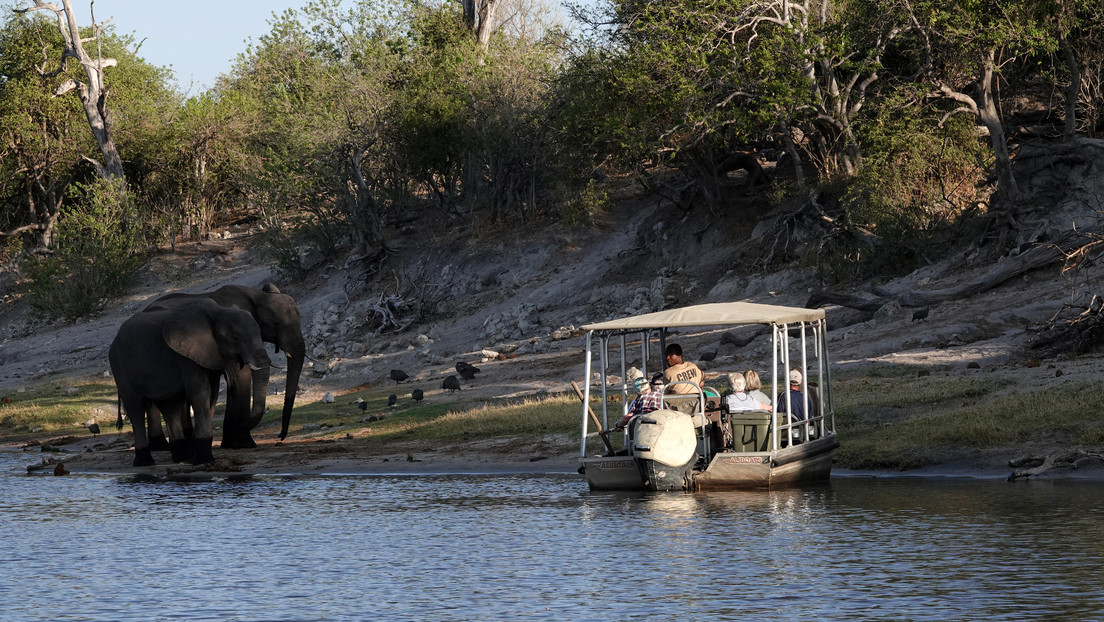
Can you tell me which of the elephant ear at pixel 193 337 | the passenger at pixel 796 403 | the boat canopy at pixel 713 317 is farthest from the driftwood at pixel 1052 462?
the elephant ear at pixel 193 337

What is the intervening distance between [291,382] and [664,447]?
12252 millimetres

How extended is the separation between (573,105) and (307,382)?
1261 centimetres

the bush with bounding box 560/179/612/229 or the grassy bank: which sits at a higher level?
the bush with bounding box 560/179/612/229

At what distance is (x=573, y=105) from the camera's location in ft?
146

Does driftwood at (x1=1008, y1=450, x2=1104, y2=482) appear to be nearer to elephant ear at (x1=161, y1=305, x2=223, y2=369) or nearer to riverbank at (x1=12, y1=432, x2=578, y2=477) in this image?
riverbank at (x1=12, y1=432, x2=578, y2=477)

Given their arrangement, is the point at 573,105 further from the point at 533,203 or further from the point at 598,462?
the point at 598,462

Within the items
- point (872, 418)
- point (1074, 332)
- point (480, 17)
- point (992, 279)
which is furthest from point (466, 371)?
point (480, 17)

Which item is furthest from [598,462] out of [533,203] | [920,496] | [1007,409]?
[533,203]

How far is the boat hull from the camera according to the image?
710 inches

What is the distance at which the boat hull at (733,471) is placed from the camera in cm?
1803

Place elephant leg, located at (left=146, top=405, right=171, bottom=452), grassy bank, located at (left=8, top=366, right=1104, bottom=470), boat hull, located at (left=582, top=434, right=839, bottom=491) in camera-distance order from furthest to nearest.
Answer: elephant leg, located at (left=146, top=405, right=171, bottom=452) < grassy bank, located at (left=8, top=366, right=1104, bottom=470) < boat hull, located at (left=582, top=434, right=839, bottom=491)

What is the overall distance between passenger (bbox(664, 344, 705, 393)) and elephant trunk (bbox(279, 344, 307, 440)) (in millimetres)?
10817

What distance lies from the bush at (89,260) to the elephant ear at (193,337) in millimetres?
34374

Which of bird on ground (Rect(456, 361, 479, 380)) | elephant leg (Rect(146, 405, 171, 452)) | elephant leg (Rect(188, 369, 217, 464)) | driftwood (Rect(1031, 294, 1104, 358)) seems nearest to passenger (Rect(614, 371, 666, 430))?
elephant leg (Rect(188, 369, 217, 464))
